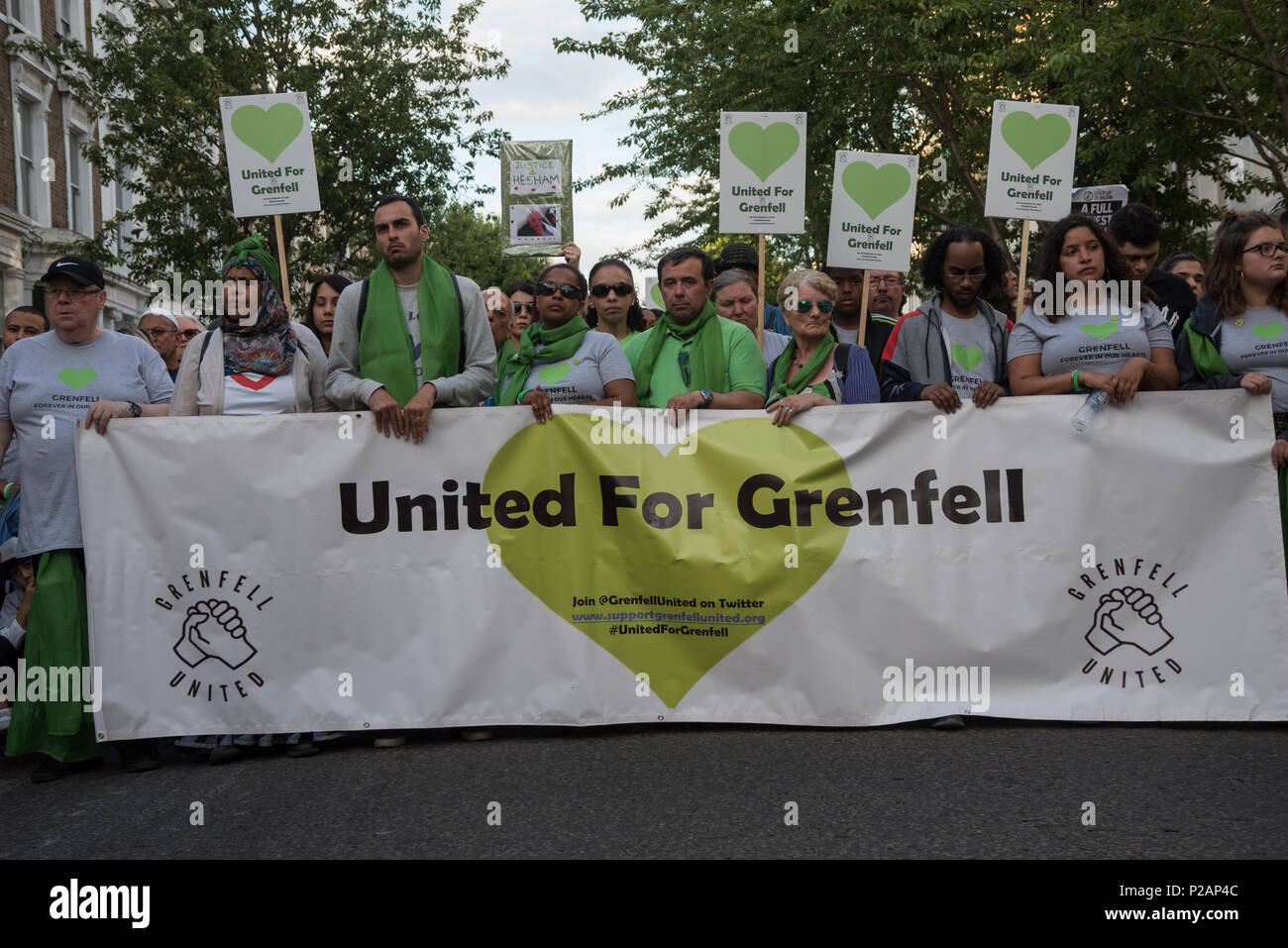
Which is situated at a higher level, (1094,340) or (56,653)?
(1094,340)

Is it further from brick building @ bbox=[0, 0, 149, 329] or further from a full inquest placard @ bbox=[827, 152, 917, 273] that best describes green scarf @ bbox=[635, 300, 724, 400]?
brick building @ bbox=[0, 0, 149, 329]

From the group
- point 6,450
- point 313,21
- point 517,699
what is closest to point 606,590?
point 517,699

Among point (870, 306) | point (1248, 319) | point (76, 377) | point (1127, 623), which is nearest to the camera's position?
point (1127, 623)

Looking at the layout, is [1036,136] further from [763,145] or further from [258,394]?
[258,394]

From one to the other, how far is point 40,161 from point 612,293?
27446 millimetres

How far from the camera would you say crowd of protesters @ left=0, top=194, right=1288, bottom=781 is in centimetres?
627

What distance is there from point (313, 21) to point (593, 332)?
17.8 meters

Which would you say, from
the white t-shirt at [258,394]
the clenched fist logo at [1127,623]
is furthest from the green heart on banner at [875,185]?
the white t-shirt at [258,394]

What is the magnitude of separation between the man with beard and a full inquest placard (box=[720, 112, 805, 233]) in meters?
0.47

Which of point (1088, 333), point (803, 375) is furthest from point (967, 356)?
point (803, 375)

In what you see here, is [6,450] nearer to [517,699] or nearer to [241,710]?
[241,710]

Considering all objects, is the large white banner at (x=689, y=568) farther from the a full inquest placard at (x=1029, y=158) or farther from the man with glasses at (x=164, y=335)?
the man with glasses at (x=164, y=335)

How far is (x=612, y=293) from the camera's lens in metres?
7.71
